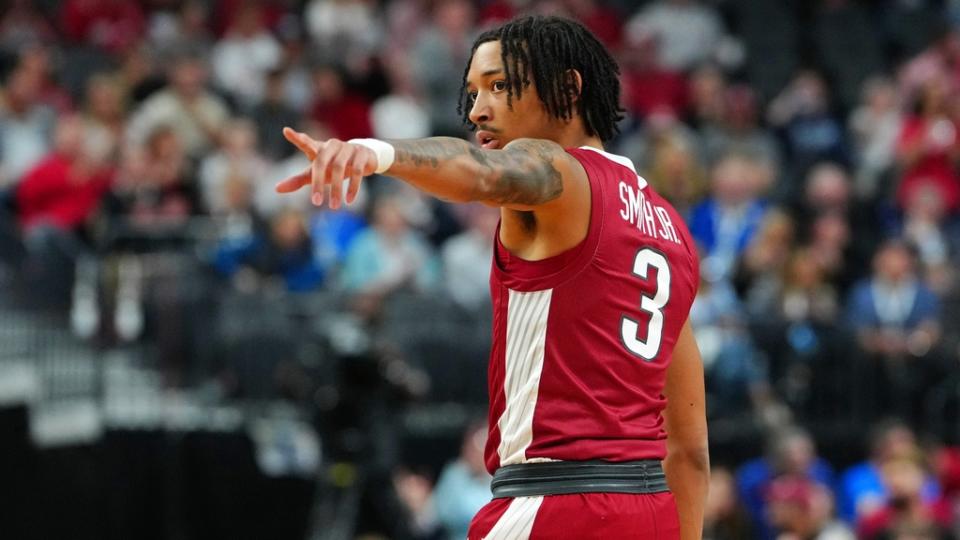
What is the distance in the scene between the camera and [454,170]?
4.02 m

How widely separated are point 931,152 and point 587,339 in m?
11.4

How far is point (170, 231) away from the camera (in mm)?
12977

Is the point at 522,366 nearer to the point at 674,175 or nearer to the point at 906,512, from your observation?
the point at 906,512

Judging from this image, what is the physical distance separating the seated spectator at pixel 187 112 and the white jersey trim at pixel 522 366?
10251 millimetres

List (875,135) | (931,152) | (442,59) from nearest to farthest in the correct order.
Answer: (931,152), (875,135), (442,59)

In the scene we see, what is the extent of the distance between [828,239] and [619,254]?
1008cm

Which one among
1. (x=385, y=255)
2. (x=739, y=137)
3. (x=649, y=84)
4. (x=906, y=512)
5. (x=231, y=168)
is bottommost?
(x=906, y=512)

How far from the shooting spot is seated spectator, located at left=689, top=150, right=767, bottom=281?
1403 centimetres

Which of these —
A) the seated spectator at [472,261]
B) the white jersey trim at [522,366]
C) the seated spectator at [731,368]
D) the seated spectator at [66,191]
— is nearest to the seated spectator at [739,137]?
the seated spectator at [472,261]

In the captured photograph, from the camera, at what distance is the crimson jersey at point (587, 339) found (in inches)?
174

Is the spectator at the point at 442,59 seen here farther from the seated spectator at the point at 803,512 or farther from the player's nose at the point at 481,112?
the player's nose at the point at 481,112

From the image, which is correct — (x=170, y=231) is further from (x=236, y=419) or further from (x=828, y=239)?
(x=828, y=239)

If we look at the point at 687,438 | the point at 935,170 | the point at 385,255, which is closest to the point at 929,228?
the point at 935,170

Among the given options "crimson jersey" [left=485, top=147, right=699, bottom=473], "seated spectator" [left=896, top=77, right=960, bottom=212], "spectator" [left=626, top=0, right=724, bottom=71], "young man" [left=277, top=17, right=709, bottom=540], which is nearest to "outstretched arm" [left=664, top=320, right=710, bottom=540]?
"young man" [left=277, top=17, right=709, bottom=540]
